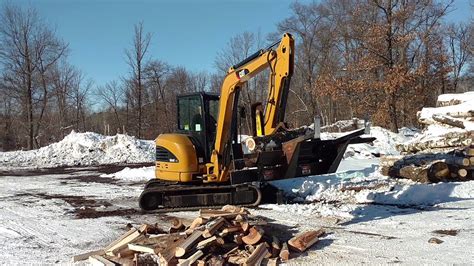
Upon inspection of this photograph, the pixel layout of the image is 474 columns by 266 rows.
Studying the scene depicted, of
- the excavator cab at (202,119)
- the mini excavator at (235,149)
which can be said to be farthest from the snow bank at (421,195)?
the excavator cab at (202,119)

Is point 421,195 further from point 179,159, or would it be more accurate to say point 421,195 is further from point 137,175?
point 137,175

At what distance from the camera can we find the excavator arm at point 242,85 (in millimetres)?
8875

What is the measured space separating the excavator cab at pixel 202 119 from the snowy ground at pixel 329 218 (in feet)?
5.30

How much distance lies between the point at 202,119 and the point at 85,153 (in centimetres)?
1990

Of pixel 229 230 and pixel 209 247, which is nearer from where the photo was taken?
pixel 209 247

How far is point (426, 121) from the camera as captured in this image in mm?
17188

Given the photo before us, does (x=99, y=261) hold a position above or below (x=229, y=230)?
below

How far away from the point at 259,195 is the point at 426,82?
2007 centimetres

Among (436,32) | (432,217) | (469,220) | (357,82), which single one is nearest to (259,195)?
(432,217)

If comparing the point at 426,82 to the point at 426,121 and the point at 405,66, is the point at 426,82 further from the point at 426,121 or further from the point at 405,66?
the point at 426,121

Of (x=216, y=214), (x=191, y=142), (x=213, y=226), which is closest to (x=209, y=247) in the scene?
(x=213, y=226)

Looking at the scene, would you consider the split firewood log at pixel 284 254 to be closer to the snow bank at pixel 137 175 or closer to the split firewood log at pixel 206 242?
the split firewood log at pixel 206 242

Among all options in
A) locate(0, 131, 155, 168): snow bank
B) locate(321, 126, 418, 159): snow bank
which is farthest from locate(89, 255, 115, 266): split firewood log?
locate(0, 131, 155, 168): snow bank

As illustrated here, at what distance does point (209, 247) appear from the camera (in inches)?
245
